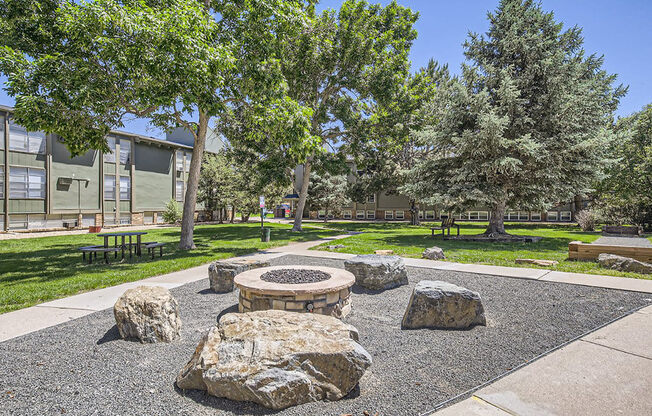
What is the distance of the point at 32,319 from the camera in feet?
16.8

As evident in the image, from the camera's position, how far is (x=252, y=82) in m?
12.0

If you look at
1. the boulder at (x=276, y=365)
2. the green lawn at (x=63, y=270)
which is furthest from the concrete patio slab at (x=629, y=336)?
the green lawn at (x=63, y=270)

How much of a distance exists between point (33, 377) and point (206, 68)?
7.94m

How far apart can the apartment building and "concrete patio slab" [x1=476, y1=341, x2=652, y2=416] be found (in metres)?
23.2

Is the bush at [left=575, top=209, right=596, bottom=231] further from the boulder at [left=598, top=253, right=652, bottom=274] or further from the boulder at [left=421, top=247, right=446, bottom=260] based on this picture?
the boulder at [left=421, top=247, right=446, bottom=260]

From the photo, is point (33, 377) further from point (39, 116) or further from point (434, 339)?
point (39, 116)

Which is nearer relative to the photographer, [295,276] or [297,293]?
[297,293]

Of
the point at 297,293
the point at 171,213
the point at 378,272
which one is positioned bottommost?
the point at 378,272

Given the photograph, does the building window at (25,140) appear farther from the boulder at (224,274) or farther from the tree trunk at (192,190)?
the boulder at (224,274)

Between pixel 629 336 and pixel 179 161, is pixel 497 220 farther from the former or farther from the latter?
pixel 179 161

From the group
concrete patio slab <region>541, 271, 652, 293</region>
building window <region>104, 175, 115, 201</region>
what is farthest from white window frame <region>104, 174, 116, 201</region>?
concrete patio slab <region>541, 271, 652, 293</region>

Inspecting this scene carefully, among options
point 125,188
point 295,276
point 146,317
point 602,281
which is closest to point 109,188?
point 125,188

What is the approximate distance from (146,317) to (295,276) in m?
2.29

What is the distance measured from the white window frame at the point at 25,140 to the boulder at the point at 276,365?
84.0 ft
